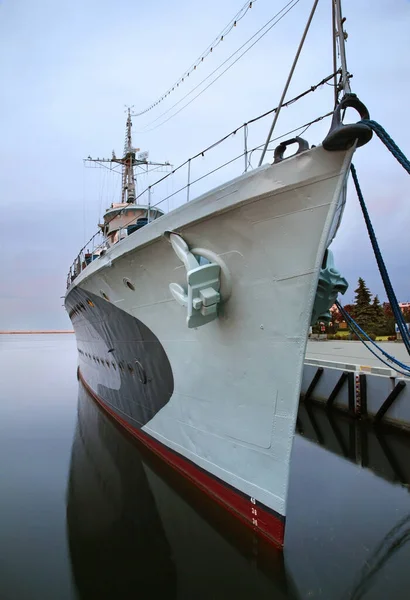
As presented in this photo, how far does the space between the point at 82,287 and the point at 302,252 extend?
6597 mm

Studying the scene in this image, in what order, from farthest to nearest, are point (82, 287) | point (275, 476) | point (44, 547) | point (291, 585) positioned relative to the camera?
point (82, 287)
point (44, 547)
point (275, 476)
point (291, 585)

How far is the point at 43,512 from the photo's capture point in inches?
187

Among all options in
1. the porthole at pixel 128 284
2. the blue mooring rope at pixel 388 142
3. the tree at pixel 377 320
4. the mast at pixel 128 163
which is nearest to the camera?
the blue mooring rope at pixel 388 142

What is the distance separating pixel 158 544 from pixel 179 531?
0.31 m

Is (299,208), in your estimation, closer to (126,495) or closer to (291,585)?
(291,585)

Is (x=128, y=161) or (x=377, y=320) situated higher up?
(x=128, y=161)

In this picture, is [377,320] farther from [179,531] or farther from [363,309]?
[179,531]

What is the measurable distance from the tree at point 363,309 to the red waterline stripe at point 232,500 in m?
26.6

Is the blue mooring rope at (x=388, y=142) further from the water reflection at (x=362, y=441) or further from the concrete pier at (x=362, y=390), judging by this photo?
the concrete pier at (x=362, y=390)

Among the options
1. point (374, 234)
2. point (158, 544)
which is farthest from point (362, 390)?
point (158, 544)

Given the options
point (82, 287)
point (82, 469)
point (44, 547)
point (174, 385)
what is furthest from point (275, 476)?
point (82, 287)

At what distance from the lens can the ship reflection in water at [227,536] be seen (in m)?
3.22

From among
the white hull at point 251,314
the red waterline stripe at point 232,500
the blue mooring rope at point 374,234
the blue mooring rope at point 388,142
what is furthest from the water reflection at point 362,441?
the blue mooring rope at point 388,142

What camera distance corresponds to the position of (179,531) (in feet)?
13.6
